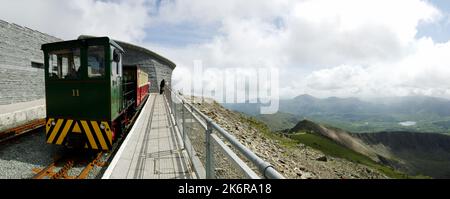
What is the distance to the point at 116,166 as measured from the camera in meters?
6.45

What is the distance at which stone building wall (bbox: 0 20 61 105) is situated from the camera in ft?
57.9

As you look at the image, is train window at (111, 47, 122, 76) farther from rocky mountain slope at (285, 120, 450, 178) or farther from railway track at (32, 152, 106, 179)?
rocky mountain slope at (285, 120, 450, 178)

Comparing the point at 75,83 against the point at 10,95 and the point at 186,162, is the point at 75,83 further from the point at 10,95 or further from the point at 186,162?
the point at 10,95

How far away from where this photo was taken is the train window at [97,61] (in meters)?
8.45

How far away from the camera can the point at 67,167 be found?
7328mm

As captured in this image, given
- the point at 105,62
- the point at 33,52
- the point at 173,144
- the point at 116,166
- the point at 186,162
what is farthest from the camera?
the point at 33,52

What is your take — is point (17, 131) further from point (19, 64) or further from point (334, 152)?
point (334, 152)

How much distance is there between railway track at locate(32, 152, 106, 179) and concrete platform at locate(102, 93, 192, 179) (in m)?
0.86

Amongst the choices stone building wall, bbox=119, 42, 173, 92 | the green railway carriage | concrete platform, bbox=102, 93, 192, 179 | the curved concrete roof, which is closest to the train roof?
Answer: the green railway carriage

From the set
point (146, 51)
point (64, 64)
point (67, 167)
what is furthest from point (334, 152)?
point (67, 167)

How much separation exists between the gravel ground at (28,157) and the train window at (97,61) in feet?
8.61

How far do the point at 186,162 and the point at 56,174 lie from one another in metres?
3.24
